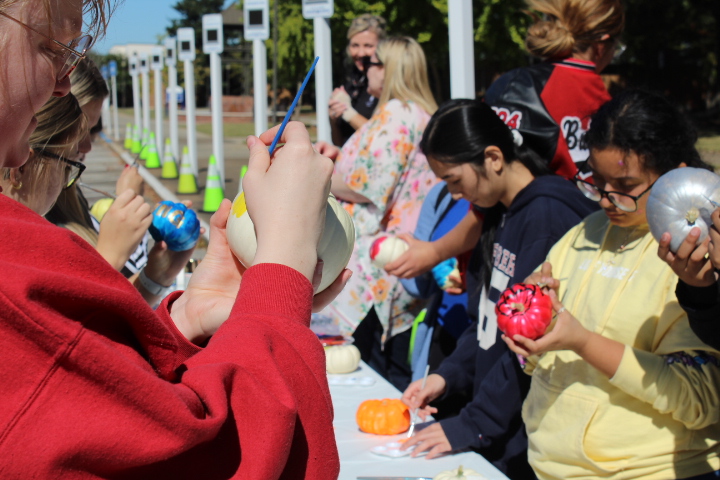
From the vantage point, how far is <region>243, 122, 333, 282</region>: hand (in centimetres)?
96

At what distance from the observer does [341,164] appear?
4348mm

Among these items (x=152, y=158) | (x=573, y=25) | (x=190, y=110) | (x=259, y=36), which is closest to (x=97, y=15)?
(x=573, y=25)

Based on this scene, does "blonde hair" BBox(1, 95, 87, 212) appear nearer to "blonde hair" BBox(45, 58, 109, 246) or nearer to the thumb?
"blonde hair" BBox(45, 58, 109, 246)

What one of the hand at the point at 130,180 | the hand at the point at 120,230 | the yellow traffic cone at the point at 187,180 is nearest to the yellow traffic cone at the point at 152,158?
the yellow traffic cone at the point at 187,180

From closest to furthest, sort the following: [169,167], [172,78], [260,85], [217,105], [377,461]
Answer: [377,461] < [260,85] < [217,105] < [169,167] < [172,78]

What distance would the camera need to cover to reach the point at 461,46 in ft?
13.5

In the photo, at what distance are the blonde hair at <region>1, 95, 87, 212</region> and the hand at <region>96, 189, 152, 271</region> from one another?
326 mm

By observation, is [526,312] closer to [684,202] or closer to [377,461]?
[684,202]

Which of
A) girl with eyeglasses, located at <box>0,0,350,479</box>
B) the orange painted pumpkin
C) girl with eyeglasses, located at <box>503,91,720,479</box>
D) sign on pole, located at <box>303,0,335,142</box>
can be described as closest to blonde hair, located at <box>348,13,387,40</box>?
sign on pole, located at <box>303,0,335,142</box>

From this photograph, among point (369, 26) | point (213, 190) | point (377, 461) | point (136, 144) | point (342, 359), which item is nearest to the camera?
point (377, 461)

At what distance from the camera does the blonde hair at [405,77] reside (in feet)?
14.4

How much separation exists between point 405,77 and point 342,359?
Answer: 6.56 feet

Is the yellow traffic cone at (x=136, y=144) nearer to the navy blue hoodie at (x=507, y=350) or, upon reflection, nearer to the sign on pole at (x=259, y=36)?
the sign on pole at (x=259, y=36)

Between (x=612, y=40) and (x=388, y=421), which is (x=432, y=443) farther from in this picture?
(x=612, y=40)
